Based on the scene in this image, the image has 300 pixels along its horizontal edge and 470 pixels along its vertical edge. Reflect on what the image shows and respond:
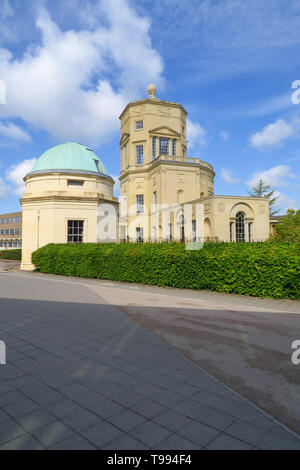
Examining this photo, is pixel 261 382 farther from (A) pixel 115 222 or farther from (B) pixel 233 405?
(A) pixel 115 222

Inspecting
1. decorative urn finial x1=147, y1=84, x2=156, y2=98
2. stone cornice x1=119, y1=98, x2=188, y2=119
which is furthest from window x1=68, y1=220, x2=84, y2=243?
decorative urn finial x1=147, y1=84, x2=156, y2=98

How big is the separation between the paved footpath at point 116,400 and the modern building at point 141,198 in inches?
836

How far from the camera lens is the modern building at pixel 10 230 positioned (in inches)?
3002

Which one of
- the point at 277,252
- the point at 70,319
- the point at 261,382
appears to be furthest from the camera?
the point at 277,252

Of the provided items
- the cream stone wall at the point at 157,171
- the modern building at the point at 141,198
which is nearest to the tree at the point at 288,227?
the modern building at the point at 141,198

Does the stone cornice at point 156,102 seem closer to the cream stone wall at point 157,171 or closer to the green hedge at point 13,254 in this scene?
the cream stone wall at point 157,171

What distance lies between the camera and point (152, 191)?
37625 millimetres

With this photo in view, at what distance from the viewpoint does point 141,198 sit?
3903cm

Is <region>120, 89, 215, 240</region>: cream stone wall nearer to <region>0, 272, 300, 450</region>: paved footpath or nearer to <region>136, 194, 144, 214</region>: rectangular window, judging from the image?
<region>136, 194, 144, 214</region>: rectangular window

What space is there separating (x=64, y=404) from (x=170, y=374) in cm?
176

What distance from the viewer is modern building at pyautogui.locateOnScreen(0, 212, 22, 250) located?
250ft

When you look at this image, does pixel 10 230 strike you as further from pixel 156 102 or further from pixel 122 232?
pixel 156 102

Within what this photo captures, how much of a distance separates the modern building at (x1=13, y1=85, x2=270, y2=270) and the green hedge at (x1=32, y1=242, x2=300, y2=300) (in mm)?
9373
